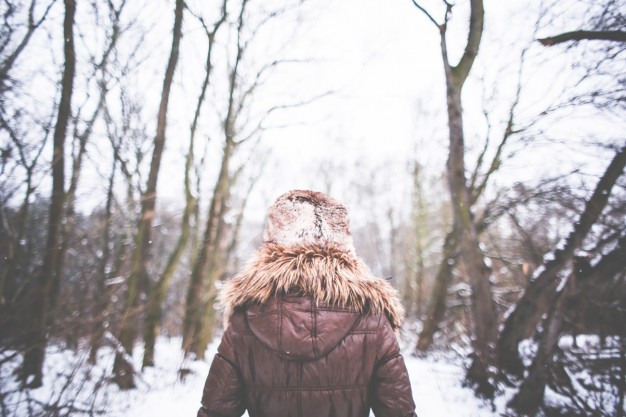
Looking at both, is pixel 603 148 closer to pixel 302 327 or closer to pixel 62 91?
pixel 302 327

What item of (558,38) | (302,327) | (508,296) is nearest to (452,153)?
(558,38)

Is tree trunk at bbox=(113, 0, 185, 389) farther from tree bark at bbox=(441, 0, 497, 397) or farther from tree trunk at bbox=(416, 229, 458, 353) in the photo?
tree trunk at bbox=(416, 229, 458, 353)

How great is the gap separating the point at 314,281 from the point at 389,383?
0.66 meters

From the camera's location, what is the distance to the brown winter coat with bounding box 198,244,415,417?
149 cm

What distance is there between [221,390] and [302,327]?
0.55 metres

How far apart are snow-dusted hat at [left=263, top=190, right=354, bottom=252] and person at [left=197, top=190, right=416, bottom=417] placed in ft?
0.28

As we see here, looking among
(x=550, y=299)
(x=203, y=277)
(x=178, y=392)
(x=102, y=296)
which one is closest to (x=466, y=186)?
(x=550, y=299)

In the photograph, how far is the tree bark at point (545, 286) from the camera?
423 centimetres

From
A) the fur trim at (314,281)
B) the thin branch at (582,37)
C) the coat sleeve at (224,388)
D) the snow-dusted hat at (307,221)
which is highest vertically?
the thin branch at (582,37)

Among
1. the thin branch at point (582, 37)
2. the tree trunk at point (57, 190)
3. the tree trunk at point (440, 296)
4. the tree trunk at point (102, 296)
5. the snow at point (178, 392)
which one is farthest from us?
the tree trunk at point (440, 296)

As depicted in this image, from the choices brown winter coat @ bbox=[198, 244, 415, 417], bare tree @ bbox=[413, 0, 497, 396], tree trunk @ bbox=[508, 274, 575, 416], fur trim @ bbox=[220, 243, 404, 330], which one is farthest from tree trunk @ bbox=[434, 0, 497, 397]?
brown winter coat @ bbox=[198, 244, 415, 417]

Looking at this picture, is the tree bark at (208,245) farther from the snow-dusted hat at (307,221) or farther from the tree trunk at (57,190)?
the snow-dusted hat at (307,221)

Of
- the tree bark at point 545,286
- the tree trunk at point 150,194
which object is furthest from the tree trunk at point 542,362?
the tree trunk at point 150,194

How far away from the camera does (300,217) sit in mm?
1808
